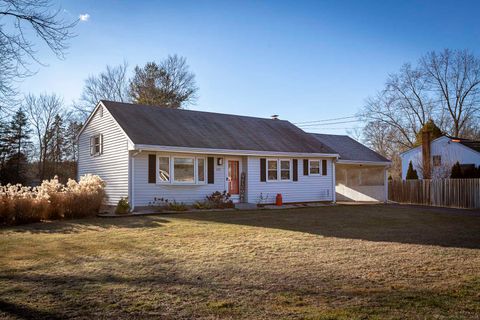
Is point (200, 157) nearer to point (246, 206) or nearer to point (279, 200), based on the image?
point (246, 206)

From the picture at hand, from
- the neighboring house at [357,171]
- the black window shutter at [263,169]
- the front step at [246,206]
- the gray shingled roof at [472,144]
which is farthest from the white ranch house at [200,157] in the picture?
the gray shingled roof at [472,144]

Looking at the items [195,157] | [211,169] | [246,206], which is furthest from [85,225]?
[246,206]

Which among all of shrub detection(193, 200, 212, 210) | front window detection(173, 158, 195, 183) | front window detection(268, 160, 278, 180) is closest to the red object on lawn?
front window detection(268, 160, 278, 180)

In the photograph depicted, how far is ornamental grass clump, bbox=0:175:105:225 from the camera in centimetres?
1286

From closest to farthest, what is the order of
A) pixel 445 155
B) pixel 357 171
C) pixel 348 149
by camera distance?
pixel 348 149
pixel 357 171
pixel 445 155

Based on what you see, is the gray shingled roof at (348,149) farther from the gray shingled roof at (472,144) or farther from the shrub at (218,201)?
the shrub at (218,201)

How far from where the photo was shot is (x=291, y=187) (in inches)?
808

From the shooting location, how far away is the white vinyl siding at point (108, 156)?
17.0m

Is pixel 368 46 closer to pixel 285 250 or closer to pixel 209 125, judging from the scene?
pixel 209 125

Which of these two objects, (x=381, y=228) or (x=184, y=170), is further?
(x=184, y=170)

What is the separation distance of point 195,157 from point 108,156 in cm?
410

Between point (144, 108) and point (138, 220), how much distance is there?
8.66m

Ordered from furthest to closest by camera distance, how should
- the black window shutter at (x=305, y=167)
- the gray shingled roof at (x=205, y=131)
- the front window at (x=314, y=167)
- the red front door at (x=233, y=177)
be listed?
the front window at (x=314, y=167), the black window shutter at (x=305, y=167), the red front door at (x=233, y=177), the gray shingled roof at (x=205, y=131)

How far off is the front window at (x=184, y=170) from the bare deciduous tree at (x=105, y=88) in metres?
23.3
